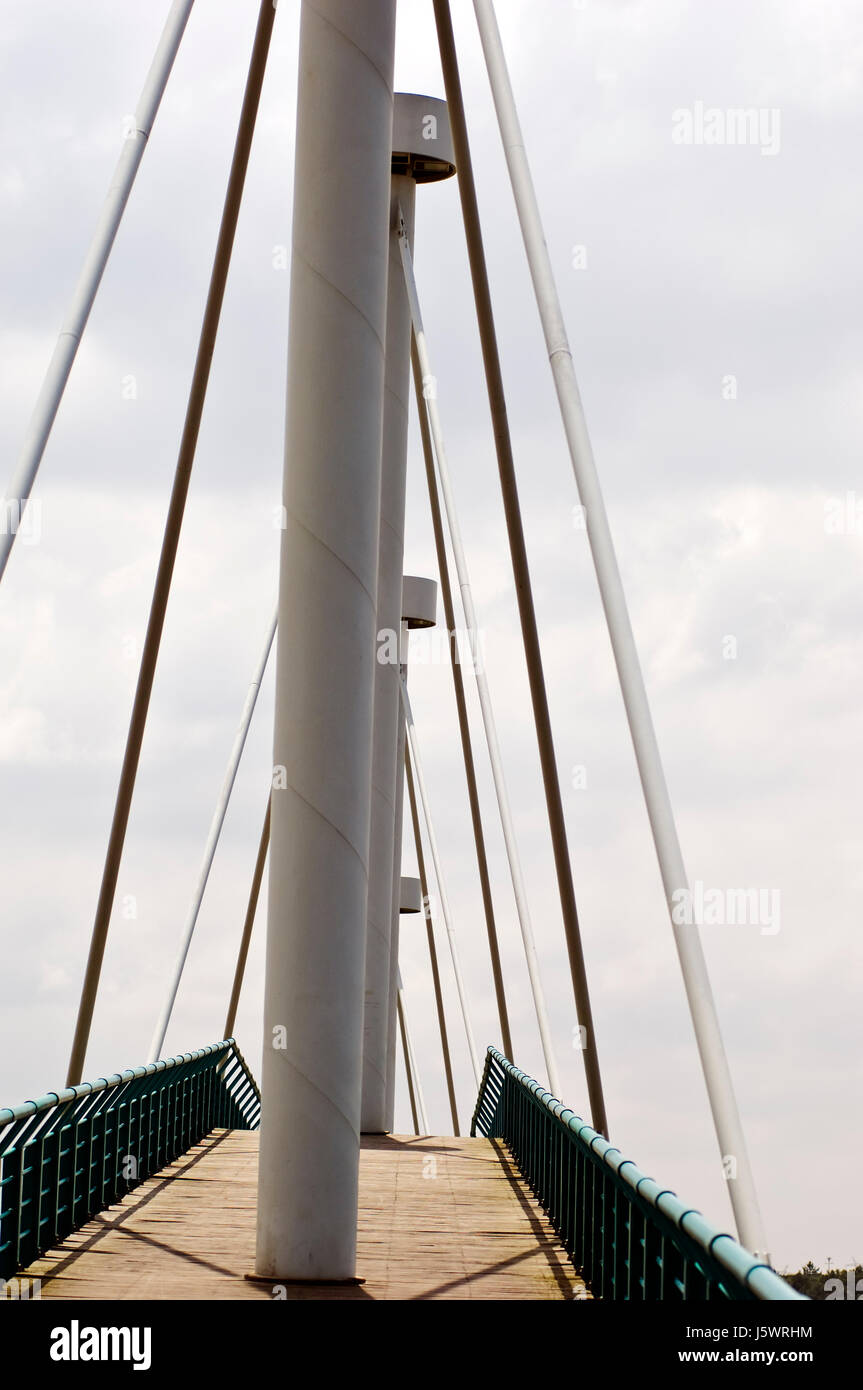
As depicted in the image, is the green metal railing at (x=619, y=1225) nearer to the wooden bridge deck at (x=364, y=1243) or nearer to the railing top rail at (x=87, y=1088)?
the wooden bridge deck at (x=364, y=1243)

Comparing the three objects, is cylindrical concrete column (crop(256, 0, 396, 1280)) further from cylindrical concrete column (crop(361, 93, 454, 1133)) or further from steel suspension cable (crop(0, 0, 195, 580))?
cylindrical concrete column (crop(361, 93, 454, 1133))

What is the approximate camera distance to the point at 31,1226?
32.7ft

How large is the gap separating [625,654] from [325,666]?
2867 mm

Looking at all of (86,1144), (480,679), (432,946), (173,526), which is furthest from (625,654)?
(432,946)

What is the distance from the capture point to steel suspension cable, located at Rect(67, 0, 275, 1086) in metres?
15.9

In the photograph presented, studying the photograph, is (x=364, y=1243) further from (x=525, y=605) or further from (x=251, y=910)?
(x=251, y=910)

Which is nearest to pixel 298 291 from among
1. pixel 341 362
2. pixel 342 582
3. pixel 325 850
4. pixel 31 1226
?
pixel 341 362

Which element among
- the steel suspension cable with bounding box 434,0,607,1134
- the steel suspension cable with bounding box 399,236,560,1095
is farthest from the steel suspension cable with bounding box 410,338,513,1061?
the steel suspension cable with bounding box 434,0,607,1134

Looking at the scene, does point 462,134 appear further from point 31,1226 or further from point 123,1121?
point 31,1226

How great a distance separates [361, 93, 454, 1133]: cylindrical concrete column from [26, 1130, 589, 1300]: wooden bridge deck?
4.79m

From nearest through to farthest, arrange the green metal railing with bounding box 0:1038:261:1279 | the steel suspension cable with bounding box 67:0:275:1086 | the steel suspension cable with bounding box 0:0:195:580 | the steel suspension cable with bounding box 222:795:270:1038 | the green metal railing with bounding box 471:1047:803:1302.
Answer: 1. the green metal railing with bounding box 471:1047:803:1302
2. the green metal railing with bounding box 0:1038:261:1279
3. the steel suspension cable with bounding box 0:0:195:580
4. the steel suspension cable with bounding box 67:0:275:1086
5. the steel suspension cable with bounding box 222:795:270:1038

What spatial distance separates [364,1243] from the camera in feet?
36.5

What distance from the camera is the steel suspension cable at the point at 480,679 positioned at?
68.3 ft
